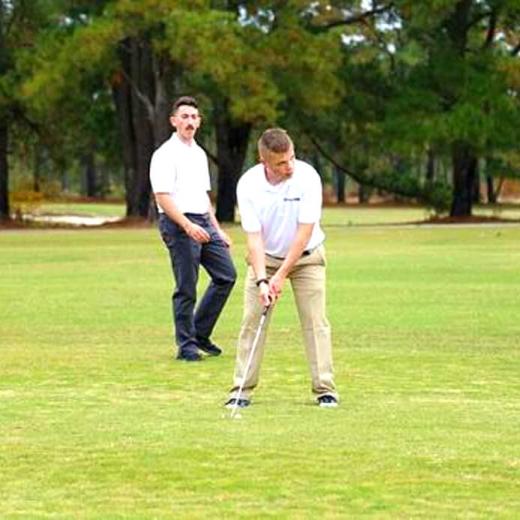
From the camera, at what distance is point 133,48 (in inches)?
2295

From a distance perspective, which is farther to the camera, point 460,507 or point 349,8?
point 349,8

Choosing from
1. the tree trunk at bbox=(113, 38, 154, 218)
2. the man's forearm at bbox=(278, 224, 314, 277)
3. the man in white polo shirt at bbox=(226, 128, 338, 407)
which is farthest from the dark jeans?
the tree trunk at bbox=(113, 38, 154, 218)

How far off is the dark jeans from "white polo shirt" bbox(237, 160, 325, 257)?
11.8 feet

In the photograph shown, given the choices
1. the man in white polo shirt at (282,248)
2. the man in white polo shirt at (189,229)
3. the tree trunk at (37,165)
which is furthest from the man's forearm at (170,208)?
the tree trunk at (37,165)

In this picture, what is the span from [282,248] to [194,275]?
359cm

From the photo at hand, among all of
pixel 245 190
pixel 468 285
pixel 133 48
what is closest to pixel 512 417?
pixel 245 190

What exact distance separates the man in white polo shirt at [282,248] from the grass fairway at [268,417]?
0.99 ft

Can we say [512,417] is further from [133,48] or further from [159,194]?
[133,48]

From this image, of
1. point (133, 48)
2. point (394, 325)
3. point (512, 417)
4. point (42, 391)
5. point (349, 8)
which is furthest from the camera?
point (349, 8)

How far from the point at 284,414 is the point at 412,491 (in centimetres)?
288

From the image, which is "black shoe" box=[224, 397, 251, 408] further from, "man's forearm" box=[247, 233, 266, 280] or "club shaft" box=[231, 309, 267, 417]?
"man's forearm" box=[247, 233, 266, 280]

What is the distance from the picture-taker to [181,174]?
15.3m

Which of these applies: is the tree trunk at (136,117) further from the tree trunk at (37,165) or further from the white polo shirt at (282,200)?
the white polo shirt at (282,200)

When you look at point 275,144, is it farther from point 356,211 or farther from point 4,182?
point 356,211
